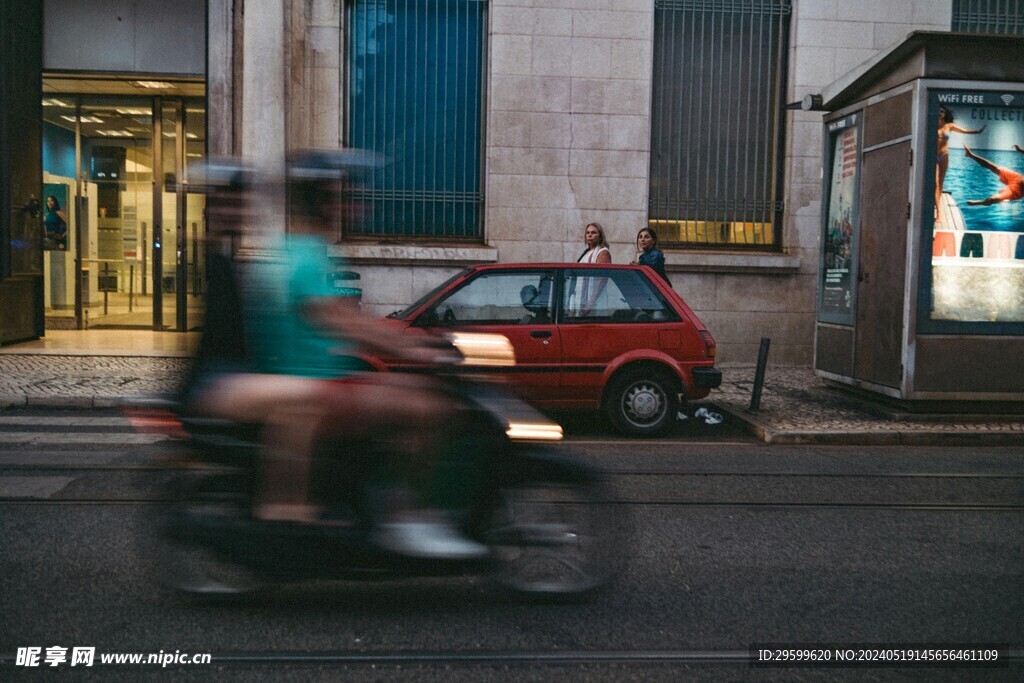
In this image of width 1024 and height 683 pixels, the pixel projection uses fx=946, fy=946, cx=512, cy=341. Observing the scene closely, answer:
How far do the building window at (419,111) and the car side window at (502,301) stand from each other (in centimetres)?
516

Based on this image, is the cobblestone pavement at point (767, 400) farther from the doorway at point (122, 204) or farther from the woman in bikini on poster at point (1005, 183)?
the doorway at point (122, 204)

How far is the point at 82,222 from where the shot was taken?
15.0 metres

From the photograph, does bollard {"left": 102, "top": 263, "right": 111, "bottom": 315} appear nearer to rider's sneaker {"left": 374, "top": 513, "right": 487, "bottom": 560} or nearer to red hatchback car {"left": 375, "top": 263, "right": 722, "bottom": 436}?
red hatchback car {"left": 375, "top": 263, "right": 722, "bottom": 436}

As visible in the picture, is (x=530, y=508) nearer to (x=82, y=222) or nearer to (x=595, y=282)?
(x=595, y=282)

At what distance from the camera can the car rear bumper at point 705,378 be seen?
817cm

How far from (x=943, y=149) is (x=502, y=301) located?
458 centimetres

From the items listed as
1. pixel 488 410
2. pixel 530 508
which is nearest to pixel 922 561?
pixel 530 508

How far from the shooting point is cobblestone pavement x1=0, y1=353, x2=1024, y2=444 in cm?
827

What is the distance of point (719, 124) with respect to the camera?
527 inches

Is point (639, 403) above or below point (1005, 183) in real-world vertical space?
below

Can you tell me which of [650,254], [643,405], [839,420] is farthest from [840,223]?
[643,405]

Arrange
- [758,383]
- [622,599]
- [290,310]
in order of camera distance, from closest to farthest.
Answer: [290,310] < [622,599] < [758,383]

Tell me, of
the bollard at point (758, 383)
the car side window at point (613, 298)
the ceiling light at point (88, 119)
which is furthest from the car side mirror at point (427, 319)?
the ceiling light at point (88, 119)

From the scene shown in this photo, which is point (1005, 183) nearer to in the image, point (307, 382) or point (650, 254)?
point (650, 254)
